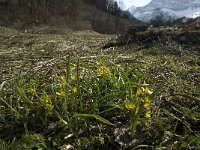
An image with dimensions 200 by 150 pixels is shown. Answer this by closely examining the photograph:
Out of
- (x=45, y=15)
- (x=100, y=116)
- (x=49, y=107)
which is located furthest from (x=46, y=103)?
(x=45, y=15)

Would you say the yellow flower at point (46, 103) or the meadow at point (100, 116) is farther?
the yellow flower at point (46, 103)

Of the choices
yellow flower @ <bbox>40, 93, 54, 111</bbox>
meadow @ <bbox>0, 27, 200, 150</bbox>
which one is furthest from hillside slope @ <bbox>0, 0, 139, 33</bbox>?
yellow flower @ <bbox>40, 93, 54, 111</bbox>

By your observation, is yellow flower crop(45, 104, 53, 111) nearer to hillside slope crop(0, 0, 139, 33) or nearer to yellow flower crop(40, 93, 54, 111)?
yellow flower crop(40, 93, 54, 111)

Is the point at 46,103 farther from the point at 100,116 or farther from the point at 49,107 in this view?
the point at 100,116

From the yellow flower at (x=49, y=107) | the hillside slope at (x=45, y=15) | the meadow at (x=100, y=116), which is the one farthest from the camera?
the hillside slope at (x=45, y=15)

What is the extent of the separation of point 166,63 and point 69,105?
61.6 inches

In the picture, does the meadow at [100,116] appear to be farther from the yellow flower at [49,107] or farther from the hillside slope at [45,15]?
the hillside slope at [45,15]

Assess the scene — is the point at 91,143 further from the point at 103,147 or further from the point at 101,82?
the point at 101,82

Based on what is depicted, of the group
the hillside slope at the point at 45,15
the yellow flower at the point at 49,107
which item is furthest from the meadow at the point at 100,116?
Result: the hillside slope at the point at 45,15

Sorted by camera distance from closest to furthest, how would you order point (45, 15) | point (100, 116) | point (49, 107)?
point (49, 107), point (100, 116), point (45, 15)

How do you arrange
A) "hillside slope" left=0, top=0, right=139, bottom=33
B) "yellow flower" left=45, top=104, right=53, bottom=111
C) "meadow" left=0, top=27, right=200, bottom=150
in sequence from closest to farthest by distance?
"meadow" left=0, top=27, right=200, bottom=150 → "yellow flower" left=45, top=104, right=53, bottom=111 → "hillside slope" left=0, top=0, right=139, bottom=33

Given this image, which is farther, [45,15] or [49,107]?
[45,15]

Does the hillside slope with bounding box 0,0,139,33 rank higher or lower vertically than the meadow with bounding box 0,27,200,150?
lower

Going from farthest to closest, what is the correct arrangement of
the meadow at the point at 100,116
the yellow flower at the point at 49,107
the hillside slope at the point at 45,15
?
1. the hillside slope at the point at 45,15
2. the yellow flower at the point at 49,107
3. the meadow at the point at 100,116
